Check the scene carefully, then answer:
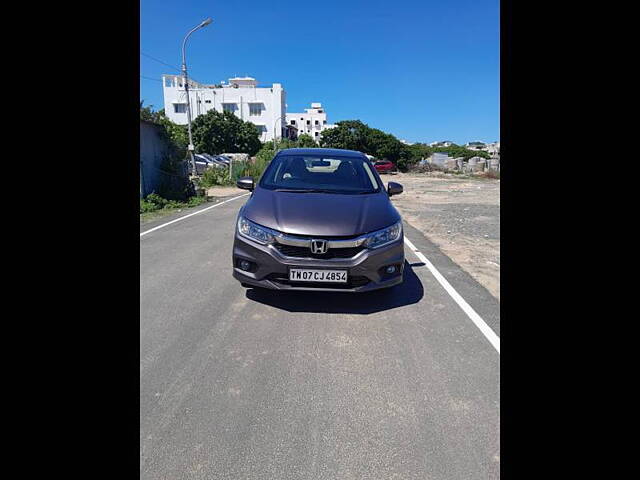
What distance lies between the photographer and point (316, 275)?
3.51 metres

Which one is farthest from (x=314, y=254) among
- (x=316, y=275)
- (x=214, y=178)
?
(x=214, y=178)

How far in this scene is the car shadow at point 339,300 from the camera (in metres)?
3.92

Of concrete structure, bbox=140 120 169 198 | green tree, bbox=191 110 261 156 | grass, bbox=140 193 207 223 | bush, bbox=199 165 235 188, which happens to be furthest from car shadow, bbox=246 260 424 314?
green tree, bbox=191 110 261 156

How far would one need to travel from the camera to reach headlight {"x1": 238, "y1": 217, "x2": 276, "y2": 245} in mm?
3619

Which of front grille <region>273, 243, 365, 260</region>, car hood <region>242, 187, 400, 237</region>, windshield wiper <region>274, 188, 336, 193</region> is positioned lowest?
front grille <region>273, 243, 365, 260</region>

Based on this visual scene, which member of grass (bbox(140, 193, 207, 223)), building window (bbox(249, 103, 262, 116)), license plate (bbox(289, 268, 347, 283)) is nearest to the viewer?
license plate (bbox(289, 268, 347, 283))

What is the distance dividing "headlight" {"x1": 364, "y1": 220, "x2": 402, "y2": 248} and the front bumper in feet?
0.17

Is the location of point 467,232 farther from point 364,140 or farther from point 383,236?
point 364,140

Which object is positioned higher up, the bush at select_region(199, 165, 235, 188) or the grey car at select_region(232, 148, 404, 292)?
the bush at select_region(199, 165, 235, 188)

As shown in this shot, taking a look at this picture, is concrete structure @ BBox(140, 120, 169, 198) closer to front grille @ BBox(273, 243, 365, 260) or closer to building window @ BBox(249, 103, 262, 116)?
front grille @ BBox(273, 243, 365, 260)

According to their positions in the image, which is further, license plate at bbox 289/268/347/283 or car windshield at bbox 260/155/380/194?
car windshield at bbox 260/155/380/194
